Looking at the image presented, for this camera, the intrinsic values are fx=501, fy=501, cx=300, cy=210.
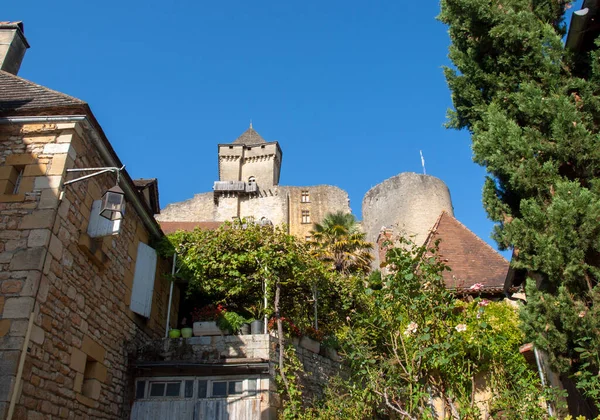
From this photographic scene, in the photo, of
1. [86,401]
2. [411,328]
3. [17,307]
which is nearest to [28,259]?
[17,307]

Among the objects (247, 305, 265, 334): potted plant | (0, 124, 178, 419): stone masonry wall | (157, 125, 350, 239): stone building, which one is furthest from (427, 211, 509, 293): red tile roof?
(157, 125, 350, 239): stone building

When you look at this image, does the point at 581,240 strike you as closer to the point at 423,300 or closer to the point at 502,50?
the point at 423,300

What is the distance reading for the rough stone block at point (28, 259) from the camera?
598 cm

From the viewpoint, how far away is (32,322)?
5.77m

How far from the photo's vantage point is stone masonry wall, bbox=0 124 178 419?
228 inches

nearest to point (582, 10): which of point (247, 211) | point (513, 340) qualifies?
point (513, 340)

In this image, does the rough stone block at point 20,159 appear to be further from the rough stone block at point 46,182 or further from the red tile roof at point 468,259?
the red tile roof at point 468,259

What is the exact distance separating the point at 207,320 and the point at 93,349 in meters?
2.35

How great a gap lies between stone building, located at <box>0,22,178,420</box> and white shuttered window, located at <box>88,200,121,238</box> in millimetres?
15

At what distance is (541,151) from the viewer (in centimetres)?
608

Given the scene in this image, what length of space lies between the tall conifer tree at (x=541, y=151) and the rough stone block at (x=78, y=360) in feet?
18.7

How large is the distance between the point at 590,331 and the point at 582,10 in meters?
3.95

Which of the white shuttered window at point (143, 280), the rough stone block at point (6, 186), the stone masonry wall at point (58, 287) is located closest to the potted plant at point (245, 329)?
the white shuttered window at point (143, 280)

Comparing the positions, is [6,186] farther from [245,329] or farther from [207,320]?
[245,329]
